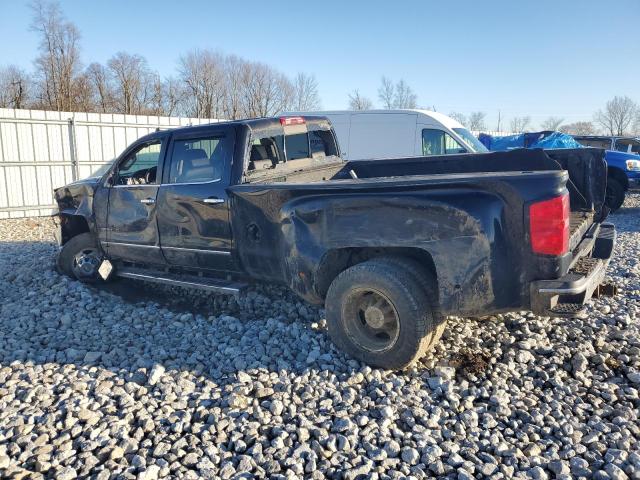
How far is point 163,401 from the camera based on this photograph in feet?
11.4

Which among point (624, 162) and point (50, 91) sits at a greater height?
point (50, 91)

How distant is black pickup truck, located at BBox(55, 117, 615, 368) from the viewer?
3.27 m

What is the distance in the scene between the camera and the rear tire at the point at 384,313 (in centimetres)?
364

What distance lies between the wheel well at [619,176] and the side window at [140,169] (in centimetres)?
1115

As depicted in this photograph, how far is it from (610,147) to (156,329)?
15.7 metres

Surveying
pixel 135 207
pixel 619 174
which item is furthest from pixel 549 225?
pixel 619 174

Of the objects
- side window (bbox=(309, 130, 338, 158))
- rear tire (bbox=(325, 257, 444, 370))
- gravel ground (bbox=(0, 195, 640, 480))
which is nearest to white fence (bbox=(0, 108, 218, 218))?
gravel ground (bbox=(0, 195, 640, 480))

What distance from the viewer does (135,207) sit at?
218 inches

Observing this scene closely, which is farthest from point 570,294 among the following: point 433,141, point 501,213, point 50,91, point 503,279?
point 50,91

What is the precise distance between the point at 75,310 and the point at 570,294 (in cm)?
480

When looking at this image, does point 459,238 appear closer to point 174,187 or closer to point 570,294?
point 570,294

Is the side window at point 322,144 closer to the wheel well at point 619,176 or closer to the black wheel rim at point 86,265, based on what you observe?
the black wheel rim at point 86,265

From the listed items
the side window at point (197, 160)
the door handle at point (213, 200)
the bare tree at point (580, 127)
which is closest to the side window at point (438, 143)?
the side window at point (197, 160)

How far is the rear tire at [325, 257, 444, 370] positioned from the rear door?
4.64 feet
